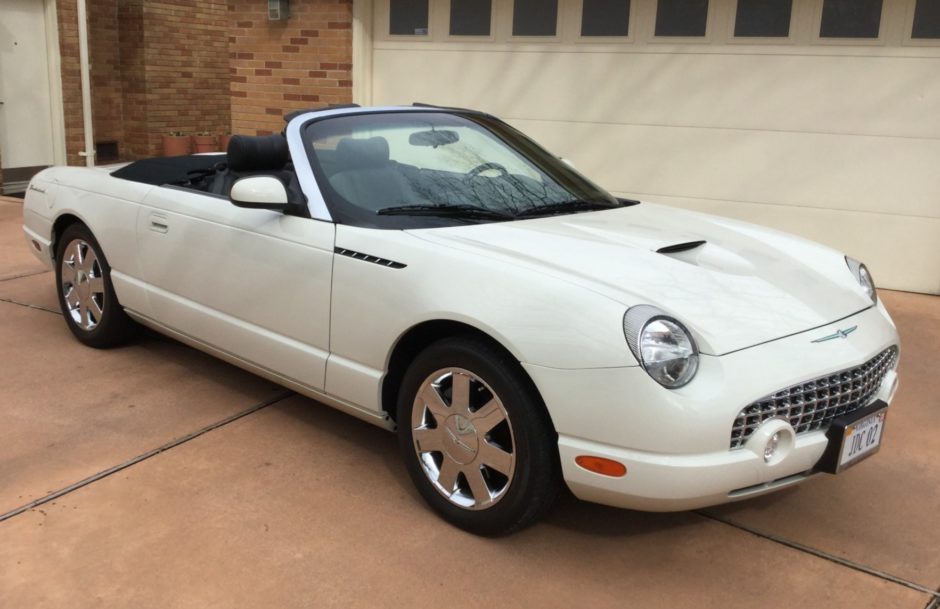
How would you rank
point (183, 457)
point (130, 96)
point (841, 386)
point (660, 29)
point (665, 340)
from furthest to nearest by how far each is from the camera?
1. point (130, 96)
2. point (660, 29)
3. point (183, 457)
4. point (841, 386)
5. point (665, 340)

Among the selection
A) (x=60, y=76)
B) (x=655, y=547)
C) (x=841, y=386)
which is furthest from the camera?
(x=60, y=76)

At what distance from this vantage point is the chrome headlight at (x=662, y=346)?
8.86 feet

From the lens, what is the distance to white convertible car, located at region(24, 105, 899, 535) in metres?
2.75

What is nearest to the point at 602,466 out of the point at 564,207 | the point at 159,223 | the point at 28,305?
the point at 564,207

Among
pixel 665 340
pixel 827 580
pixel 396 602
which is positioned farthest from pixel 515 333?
pixel 827 580

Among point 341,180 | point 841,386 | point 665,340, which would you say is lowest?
point 841,386

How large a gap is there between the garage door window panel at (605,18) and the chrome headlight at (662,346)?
5.38m

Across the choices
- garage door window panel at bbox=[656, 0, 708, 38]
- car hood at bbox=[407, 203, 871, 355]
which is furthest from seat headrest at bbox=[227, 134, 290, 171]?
garage door window panel at bbox=[656, 0, 708, 38]

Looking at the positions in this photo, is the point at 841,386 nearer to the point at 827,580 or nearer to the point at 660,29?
the point at 827,580

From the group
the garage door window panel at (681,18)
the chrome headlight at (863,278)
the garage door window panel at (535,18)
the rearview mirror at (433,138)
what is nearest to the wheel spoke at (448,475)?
the rearview mirror at (433,138)

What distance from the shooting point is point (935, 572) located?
311 cm

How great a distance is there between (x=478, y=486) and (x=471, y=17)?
19.7 feet

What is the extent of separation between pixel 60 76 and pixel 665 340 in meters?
10.7

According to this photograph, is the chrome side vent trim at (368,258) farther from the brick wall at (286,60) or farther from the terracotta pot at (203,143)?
the terracotta pot at (203,143)
